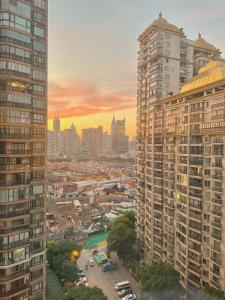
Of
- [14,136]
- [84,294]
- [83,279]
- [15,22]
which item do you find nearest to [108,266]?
[83,279]

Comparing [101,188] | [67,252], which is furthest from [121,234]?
[101,188]

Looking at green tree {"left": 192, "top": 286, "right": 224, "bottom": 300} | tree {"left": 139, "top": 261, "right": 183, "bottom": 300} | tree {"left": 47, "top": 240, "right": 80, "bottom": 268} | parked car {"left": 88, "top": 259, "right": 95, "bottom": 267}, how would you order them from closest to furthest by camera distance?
green tree {"left": 192, "top": 286, "right": 224, "bottom": 300}
tree {"left": 139, "top": 261, "right": 183, "bottom": 300}
tree {"left": 47, "top": 240, "right": 80, "bottom": 268}
parked car {"left": 88, "top": 259, "right": 95, "bottom": 267}

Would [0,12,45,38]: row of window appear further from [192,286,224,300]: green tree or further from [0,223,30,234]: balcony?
[192,286,224,300]: green tree

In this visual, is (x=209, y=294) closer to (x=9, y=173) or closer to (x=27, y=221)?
(x=27, y=221)

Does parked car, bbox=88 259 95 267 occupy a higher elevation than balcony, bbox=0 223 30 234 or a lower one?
lower

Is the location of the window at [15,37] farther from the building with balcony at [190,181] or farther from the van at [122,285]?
the van at [122,285]

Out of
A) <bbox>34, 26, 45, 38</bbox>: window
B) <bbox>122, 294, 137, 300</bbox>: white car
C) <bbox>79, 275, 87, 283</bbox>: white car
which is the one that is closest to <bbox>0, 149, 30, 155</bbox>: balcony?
<bbox>34, 26, 45, 38</bbox>: window

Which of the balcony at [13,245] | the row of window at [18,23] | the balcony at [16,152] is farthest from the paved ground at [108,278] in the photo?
the row of window at [18,23]
